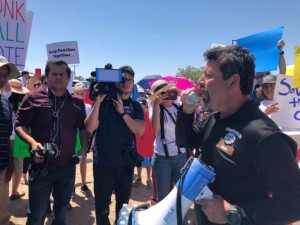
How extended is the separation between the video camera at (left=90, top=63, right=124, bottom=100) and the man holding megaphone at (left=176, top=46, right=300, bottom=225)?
1267mm

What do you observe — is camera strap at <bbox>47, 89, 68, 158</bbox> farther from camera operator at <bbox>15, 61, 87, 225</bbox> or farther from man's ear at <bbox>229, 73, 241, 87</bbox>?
man's ear at <bbox>229, 73, 241, 87</bbox>

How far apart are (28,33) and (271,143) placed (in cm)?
366

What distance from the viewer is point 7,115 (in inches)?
107

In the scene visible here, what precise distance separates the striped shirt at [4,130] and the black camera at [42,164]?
0.46 m

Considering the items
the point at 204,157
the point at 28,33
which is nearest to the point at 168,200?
the point at 204,157

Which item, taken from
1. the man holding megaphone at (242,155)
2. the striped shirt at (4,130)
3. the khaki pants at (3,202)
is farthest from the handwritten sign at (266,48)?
the khaki pants at (3,202)

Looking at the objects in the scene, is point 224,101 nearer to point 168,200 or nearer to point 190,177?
point 190,177

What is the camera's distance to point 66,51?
5000 mm

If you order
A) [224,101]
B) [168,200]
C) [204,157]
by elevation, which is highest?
[224,101]

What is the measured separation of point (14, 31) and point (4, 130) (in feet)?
5.31

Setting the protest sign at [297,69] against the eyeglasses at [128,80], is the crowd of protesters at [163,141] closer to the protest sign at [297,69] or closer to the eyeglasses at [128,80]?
the eyeglasses at [128,80]

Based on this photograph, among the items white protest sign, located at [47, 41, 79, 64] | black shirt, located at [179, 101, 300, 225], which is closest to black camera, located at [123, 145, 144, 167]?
black shirt, located at [179, 101, 300, 225]

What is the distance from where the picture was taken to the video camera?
2.53 metres

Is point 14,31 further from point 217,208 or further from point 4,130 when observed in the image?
point 217,208
